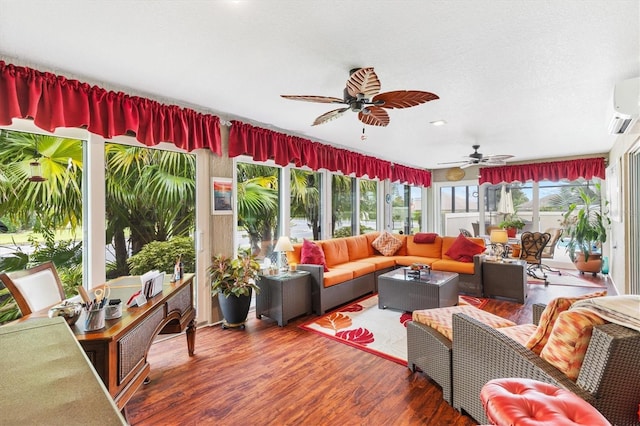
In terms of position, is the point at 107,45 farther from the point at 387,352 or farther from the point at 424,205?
the point at 424,205

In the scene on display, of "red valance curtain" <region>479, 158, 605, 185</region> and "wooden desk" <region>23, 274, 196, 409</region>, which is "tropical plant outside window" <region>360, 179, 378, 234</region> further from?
"wooden desk" <region>23, 274, 196, 409</region>

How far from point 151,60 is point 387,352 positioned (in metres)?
3.10

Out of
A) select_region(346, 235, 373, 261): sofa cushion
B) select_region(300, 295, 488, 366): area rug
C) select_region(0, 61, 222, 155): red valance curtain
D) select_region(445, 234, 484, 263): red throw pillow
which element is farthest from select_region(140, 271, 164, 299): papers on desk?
select_region(445, 234, 484, 263): red throw pillow

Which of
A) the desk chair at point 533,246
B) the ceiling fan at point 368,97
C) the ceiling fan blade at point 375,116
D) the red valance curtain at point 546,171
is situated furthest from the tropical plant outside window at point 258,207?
the red valance curtain at point 546,171

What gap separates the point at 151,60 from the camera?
231 cm

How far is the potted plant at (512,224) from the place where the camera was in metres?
6.99

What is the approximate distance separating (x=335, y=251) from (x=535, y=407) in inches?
144

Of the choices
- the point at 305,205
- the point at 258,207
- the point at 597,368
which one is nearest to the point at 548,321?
the point at 597,368

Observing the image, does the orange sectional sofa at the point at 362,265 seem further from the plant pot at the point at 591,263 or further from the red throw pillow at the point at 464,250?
the plant pot at the point at 591,263

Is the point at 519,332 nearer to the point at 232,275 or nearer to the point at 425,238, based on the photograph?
the point at 232,275

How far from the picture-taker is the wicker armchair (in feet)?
4.07

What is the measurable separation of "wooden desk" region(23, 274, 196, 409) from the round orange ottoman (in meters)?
1.54

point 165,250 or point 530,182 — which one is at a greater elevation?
point 530,182

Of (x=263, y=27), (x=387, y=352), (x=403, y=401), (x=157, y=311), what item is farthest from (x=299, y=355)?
(x=263, y=27)
